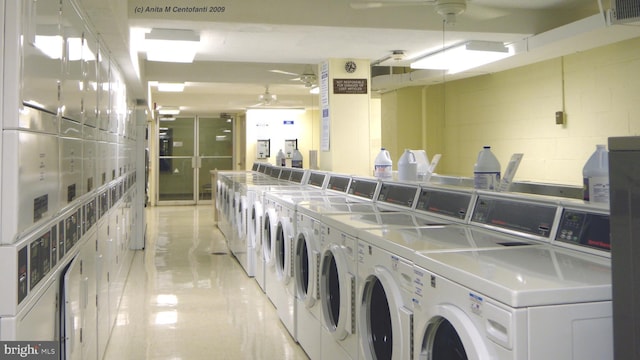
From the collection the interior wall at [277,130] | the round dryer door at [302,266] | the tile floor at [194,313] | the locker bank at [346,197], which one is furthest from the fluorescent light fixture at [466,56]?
the interior wall at [277,130]

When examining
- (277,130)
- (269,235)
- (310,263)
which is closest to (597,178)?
(310,263)

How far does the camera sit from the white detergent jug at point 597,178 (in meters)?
2.06

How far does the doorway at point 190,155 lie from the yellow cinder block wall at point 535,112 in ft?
20.3

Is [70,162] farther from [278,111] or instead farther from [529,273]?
[278,111]

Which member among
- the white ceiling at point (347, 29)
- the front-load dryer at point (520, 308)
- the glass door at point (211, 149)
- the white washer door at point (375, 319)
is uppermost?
the white ceiling at point (347, 29)

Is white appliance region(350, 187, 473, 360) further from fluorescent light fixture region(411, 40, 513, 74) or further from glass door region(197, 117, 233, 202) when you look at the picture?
glass door region(197, 117, 233, 202)

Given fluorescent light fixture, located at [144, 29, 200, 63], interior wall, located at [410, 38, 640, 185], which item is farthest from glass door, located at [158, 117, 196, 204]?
fluorescent light fixture, located at [144, 29, 200, 63]

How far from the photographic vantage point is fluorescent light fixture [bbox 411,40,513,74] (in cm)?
554

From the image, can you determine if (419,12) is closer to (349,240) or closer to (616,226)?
(349,240)

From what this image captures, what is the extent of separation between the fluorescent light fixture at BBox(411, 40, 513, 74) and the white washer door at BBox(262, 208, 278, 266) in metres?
2.78

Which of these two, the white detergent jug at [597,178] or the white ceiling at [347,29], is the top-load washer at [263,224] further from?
the white detergent jug at [597,178]

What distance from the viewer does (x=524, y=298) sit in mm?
1343

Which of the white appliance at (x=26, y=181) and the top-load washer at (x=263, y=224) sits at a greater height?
the white appliance at (x=26, y=181)

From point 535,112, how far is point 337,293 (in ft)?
16.6
